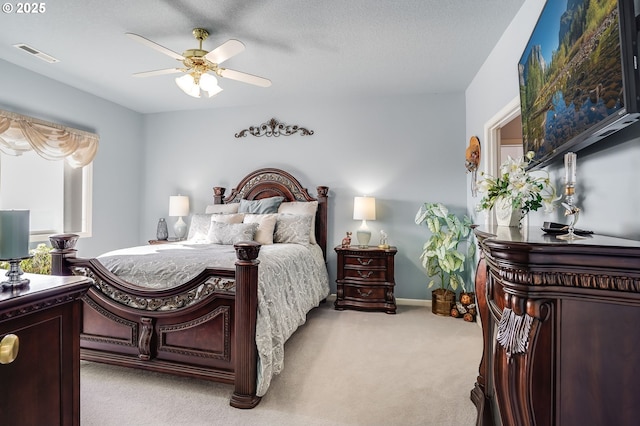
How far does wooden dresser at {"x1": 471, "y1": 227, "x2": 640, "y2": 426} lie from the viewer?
764 millimetres

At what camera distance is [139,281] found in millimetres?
2299

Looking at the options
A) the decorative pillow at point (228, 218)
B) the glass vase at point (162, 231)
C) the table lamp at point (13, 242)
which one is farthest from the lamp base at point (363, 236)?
the table lamp at point (13, 242)

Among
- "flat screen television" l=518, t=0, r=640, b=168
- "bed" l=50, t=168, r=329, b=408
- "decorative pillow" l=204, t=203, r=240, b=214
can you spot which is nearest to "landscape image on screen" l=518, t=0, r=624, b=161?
"flat screen television" l=518, t=0, r=640, b=168

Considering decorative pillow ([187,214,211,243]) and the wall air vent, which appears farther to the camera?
decorative pillow ([187,214,211,243])

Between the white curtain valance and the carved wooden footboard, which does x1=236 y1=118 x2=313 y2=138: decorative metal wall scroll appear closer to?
the white curtain valance

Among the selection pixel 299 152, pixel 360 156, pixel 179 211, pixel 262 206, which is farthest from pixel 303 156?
pixel 179 211

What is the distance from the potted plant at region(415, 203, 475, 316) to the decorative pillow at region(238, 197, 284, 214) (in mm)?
1774

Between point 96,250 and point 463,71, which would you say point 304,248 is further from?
point 96,250

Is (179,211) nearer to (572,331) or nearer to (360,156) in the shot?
(360,156)

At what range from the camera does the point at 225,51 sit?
7.75 feet

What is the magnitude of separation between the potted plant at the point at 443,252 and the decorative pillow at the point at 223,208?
234 cm

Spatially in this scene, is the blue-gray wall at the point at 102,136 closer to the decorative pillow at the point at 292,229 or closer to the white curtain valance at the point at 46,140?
the white curtain valance at the point at 46,140

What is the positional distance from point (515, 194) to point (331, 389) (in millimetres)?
1668

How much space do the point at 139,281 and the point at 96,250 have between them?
2.63m
